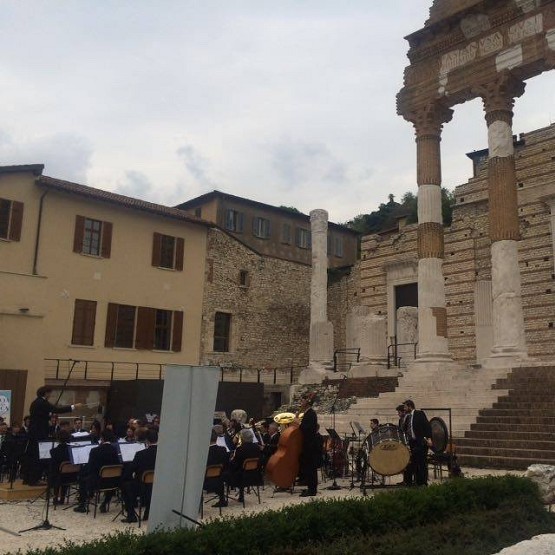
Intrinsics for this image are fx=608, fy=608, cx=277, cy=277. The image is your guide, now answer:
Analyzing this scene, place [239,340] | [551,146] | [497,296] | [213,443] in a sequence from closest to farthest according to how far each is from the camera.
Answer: [213,443]
[497,296]
[551,146]
[239,340]

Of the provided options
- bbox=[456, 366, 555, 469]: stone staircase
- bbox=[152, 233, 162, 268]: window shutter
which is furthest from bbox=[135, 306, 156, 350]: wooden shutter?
bbox=[456, 366, 555, 469]: stone staircase

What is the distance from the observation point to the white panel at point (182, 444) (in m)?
6.12

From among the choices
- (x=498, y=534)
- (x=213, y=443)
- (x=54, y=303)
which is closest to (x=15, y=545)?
(x=213, y=443)

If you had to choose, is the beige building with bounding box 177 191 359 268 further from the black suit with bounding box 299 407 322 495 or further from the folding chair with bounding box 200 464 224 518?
the folding chair with bounding box 200 464 224 518

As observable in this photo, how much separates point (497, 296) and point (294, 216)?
1938cm

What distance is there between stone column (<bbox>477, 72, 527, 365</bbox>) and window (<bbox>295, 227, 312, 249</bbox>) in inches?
708

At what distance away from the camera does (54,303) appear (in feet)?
74.5

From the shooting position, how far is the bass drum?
31.5 ft

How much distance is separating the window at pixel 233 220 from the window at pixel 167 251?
19.4 feet

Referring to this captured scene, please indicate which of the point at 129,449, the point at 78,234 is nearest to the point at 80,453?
the point at 129,449

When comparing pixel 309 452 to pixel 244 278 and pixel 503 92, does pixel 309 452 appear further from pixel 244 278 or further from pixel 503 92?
pixel 244 278

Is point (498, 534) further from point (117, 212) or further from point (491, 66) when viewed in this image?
point (117, 212)

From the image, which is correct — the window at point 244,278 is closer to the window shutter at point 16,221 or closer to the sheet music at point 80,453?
the window shutter at point 16,221

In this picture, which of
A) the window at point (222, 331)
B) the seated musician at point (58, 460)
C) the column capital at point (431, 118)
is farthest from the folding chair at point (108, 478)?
the window at point (222, 331)
